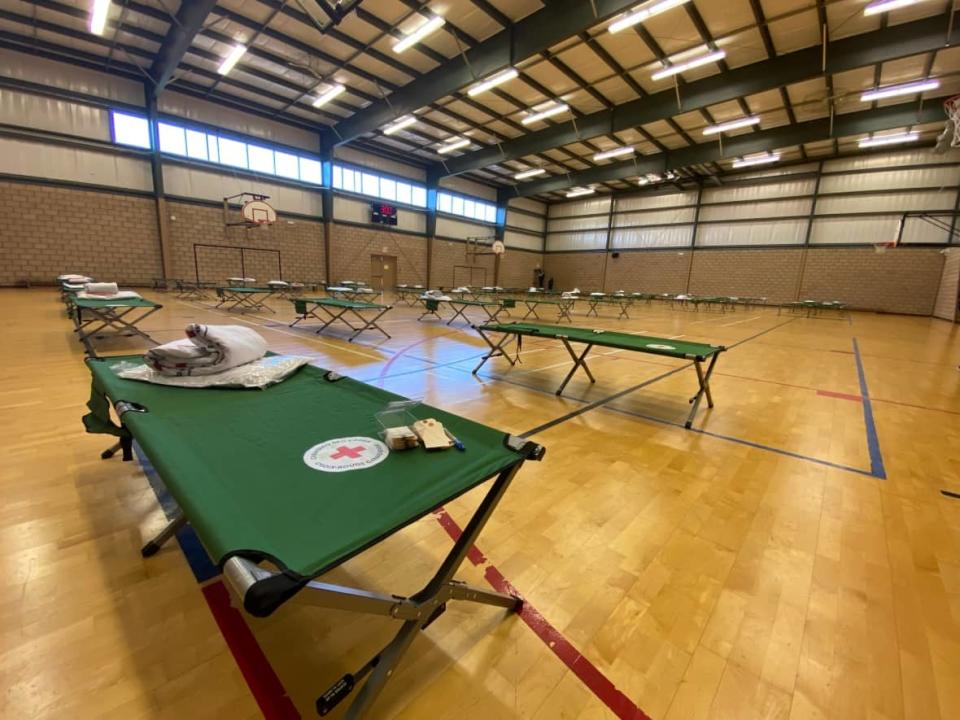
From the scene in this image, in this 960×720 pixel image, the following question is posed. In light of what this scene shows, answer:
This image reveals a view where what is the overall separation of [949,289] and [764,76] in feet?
34.1

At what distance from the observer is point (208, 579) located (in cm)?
136

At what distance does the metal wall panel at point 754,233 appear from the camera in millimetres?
16188

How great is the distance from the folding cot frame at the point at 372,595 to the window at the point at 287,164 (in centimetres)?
1558

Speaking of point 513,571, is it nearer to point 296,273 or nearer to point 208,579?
point 208,579

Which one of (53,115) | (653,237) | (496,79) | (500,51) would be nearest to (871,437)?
(500,51)

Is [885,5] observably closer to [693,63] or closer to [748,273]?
[693,63]

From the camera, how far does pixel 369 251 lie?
16.8m

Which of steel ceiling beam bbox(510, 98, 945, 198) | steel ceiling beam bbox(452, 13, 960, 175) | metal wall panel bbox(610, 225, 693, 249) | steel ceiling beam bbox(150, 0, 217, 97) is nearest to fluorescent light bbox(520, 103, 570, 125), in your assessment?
steel ceiling beam bbox(452, 13, 960, 175)

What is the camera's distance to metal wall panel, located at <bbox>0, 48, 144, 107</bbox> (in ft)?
31.4

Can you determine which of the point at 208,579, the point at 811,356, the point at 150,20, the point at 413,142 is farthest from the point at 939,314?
the point at 150,20

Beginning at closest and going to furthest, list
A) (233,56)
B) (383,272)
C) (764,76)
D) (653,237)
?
(233,56) → (764,76) → (383,272) → (653,237)

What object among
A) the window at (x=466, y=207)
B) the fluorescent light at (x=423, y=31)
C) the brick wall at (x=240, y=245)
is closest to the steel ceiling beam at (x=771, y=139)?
the window at (x=466, y=207)

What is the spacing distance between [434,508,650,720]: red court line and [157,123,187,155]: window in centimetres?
1554

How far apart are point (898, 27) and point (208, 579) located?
1356 cm
